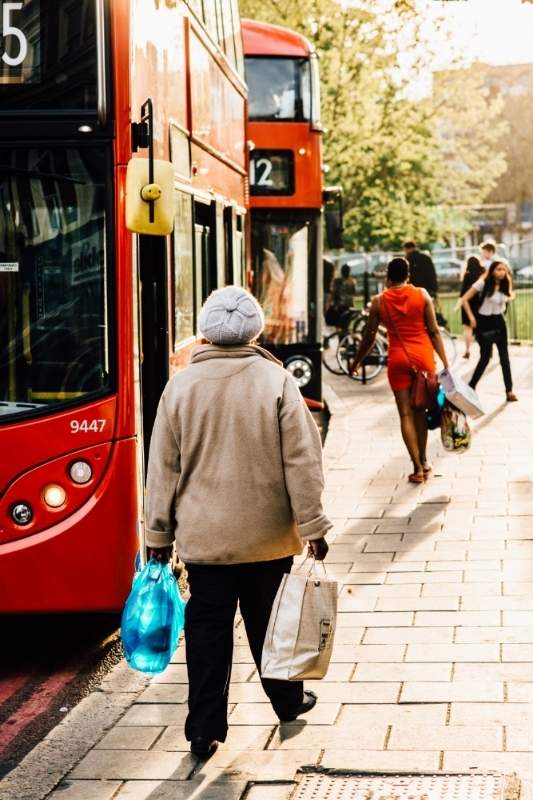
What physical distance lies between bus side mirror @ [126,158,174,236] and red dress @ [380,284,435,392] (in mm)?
4542

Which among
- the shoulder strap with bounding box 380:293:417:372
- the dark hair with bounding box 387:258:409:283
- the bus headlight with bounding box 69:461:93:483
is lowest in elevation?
the bus headlight with bounding box 69:461:93:483

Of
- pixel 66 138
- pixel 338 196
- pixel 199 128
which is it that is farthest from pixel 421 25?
pixel 66 138

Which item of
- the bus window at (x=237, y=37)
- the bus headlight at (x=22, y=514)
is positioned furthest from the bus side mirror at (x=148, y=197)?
the bus window at (x=237, y=37)

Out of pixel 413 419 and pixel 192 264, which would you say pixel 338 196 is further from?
pixel 192 264

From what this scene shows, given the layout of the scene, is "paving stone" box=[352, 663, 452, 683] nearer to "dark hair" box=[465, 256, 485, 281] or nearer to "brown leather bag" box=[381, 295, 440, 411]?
"brown leather bag" box=[381, 295, 440, 411]

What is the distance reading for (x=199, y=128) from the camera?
7875 mm

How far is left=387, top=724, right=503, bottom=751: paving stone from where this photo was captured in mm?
4613

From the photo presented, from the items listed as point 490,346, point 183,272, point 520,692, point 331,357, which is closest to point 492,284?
point 490,346

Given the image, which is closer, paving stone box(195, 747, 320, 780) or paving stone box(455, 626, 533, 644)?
paving stone box(195, 747, 320, 780)

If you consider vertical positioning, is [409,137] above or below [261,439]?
above

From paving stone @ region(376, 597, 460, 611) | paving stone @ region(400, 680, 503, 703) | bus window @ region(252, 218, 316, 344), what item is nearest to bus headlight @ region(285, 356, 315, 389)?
bus window @ region(252, 218, 316, 344)

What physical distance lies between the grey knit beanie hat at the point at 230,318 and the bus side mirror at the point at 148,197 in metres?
1.08

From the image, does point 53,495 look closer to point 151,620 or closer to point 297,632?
point 151,620

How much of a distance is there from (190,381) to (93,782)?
1366 millimetres
